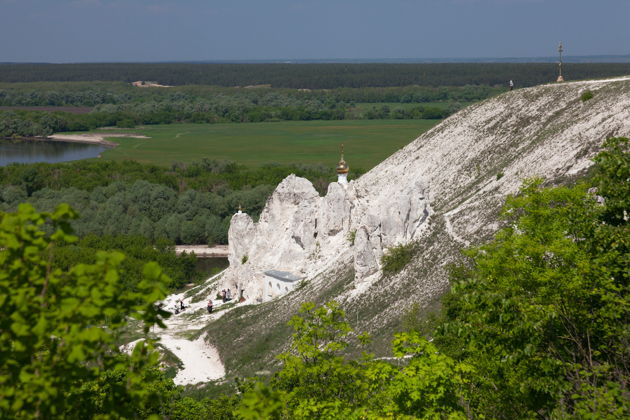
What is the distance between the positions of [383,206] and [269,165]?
75.1 meters

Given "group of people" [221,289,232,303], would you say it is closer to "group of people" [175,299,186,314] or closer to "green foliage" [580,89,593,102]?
"group of people" [175,299,186,314]

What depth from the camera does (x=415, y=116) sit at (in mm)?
184125

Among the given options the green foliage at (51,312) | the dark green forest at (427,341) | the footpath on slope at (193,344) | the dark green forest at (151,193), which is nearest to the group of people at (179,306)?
the footpath on slope at (193,344)

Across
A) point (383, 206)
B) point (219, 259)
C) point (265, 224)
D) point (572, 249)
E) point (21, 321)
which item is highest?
point (21, 321)

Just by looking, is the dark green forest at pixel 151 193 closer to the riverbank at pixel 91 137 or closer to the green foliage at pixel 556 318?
the riverbank at pixel 91 137

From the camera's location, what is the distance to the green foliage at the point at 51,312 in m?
7.27

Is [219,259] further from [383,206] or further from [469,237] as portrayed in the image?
[469,237]

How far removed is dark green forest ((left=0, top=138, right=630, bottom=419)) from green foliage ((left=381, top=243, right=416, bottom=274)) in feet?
53.5

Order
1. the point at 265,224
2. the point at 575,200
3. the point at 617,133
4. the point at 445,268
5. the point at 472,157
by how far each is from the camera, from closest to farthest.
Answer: the point at 575,200, the point at 445,268, the point at 617,133, the point at 472,157, the point at 265,224

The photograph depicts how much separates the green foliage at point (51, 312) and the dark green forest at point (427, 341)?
14 millimetres

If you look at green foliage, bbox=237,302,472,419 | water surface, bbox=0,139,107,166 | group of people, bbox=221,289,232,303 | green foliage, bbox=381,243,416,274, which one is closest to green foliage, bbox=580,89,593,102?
green foliage, bbox=381,243,416,274

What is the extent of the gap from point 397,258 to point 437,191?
10967 mm

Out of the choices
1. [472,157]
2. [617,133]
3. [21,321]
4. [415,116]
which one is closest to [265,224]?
[472,157]

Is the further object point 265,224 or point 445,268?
point 265,224
